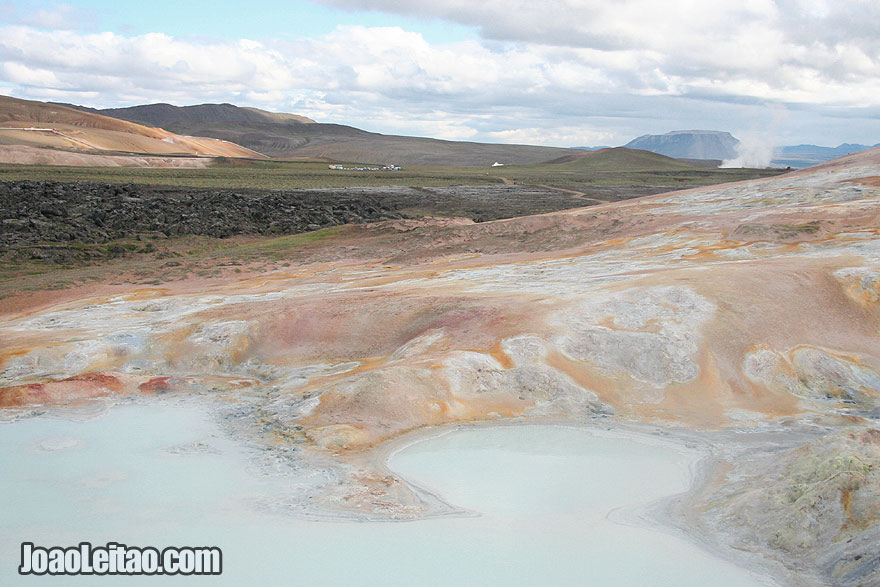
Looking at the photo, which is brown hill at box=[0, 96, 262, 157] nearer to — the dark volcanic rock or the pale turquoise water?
the dark volcanic rock

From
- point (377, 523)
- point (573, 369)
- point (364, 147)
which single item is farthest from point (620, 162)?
point (377, 523)

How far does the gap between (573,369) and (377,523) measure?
5.21 m

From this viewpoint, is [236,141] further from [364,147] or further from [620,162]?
[620,162]

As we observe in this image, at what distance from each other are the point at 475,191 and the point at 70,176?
114 ft

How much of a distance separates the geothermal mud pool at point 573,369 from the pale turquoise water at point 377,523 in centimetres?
39

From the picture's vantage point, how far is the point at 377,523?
25.2 ft

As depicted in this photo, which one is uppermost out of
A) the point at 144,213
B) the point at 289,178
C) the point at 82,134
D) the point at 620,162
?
→ the point at 620,162

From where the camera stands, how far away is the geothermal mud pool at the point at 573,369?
25.9 ft

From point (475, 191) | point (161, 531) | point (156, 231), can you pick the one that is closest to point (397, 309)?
point (161, 531)

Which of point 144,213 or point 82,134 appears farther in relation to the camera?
point 82,134

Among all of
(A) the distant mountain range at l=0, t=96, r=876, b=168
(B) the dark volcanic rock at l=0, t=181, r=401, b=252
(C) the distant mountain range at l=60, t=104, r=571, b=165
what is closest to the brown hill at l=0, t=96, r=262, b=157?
(A) the distant mountain range at l=0, t=96, r=876, b=168

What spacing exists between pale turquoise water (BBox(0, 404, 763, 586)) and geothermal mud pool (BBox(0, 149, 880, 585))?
15.5 inches

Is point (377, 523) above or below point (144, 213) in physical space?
below

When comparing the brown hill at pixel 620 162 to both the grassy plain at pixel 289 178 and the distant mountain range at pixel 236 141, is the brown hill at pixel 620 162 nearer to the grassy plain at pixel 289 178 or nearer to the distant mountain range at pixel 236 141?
the distant mountain range at pixel 236 141
